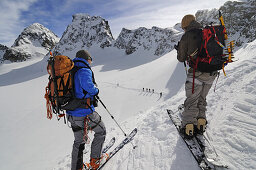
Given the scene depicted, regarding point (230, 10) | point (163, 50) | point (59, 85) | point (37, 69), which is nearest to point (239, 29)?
point (230, 10)

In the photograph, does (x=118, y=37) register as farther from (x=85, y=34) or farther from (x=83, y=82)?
(x=83, y=82)

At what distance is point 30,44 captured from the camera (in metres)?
123

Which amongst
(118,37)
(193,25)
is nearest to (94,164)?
(193,25)

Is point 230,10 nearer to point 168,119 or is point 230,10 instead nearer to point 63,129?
point 168,119

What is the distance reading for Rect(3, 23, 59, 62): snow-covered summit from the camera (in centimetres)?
10681

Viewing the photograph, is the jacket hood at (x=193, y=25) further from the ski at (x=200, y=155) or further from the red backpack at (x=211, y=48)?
the ski at (x=200, y=155)

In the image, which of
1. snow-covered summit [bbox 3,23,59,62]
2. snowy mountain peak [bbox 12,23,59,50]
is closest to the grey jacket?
snow-covered summit [bbox 3,23,59,62]

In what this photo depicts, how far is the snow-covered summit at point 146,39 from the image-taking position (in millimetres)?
65088

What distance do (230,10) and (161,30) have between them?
4345 cm

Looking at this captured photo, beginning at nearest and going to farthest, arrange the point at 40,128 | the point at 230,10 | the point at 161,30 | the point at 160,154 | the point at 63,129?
1. the point at 160,154
2. the point at 63,129
3. the point at 40,128
4. the point at 230,10
5. the point at 161,30

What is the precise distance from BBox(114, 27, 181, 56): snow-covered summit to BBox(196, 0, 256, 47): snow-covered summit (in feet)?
99.5

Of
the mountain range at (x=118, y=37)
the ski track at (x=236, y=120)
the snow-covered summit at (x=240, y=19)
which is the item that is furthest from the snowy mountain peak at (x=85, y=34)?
the ski track at (x=236, y=120)

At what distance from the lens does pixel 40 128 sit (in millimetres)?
12000

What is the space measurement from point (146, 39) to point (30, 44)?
116637 millimetres
